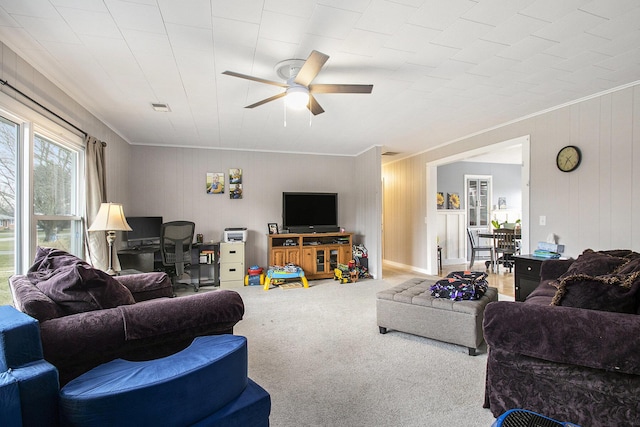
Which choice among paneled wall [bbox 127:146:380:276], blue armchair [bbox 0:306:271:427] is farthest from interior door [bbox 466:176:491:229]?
blue armchair [bbox 0:306:271:427]

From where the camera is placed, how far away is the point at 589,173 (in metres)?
3.32

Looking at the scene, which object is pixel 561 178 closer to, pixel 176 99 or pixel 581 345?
pixel 581 345

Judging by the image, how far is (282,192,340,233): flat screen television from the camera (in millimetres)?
5672

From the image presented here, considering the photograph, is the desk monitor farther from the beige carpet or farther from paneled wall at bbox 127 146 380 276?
the beige carpet

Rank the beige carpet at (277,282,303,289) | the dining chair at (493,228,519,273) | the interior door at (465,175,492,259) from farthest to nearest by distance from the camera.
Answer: the interior door at (465,175,492,259)
the dining chair at (493,228,519,273)
the beige carpet at (277,282,303,289)

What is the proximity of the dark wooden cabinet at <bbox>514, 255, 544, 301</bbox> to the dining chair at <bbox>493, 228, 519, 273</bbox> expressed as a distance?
7.26 feet

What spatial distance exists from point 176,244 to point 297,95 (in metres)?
3.07

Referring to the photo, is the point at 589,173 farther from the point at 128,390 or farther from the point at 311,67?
the point at 128,390

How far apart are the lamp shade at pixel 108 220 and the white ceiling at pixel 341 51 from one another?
3.94 feet

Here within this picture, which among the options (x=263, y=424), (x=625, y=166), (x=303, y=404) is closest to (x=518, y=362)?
(x=303, y=404)

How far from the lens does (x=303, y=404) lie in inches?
73.2

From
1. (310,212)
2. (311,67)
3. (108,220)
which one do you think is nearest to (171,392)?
(311,67)

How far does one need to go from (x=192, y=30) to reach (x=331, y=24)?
944 mm

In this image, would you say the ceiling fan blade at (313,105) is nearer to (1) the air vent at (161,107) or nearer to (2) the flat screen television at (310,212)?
(1) the air vent at (161,107)
